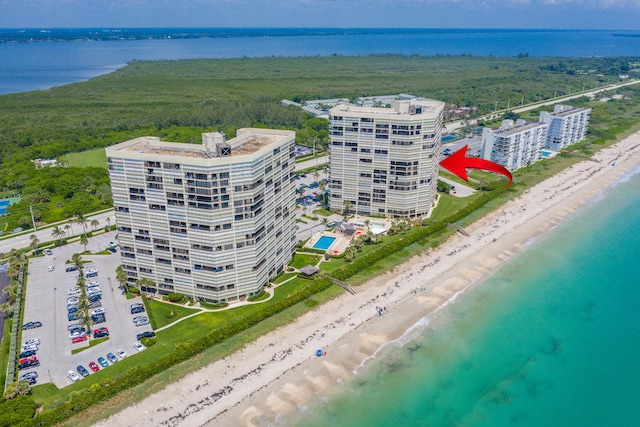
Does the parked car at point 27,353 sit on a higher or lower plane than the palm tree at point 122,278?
lower

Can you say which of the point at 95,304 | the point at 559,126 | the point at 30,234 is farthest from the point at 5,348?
the point at 559,126

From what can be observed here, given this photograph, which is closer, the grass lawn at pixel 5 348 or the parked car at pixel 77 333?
the grass lawn at pixel 5 348

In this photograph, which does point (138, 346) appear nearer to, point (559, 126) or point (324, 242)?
point (324, 242)

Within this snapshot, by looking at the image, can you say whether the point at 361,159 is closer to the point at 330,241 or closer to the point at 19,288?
the point at 330,241

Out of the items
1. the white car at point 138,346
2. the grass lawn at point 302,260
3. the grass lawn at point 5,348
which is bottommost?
the grass lawn at point 5,348

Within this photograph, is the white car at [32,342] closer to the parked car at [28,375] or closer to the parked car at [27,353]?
the parked car at [27,353]

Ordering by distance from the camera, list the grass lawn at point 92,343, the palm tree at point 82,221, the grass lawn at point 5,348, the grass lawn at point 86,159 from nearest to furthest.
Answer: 1. the grass lawn at point 5,348
2. the grass lawn at point 92,343
3. the palm tree at point 82,221
4. the grass lawn at point 86,159

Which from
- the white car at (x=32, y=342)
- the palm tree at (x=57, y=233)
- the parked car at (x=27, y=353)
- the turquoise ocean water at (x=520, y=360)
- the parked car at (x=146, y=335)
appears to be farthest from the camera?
the palm tree at (x=57, y=233)

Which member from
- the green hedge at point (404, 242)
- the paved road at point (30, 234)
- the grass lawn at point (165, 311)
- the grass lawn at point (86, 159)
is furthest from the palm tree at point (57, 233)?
the grass lawn at point (86, 159)
